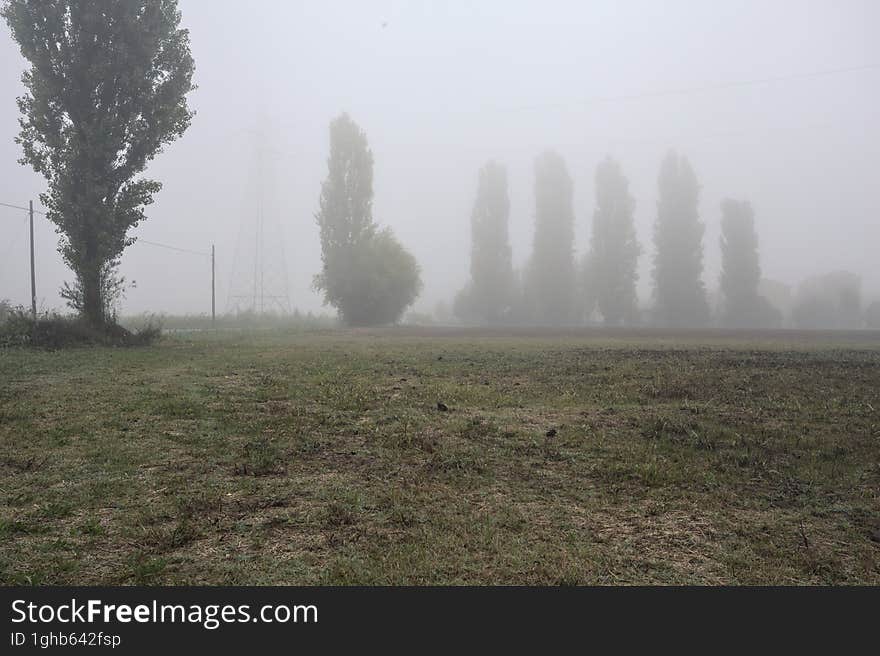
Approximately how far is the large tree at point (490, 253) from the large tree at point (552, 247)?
3649 mm

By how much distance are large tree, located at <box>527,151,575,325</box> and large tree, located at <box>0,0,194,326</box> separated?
184 feet

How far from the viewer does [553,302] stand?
7300 cm

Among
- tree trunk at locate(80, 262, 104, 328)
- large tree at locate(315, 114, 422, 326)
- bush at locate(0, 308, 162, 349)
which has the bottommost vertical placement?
bush at locate(0, 308, 162, 349)

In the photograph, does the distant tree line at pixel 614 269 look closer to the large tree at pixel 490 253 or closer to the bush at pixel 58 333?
the large tree at pixel 490 253

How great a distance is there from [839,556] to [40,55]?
1086 inches

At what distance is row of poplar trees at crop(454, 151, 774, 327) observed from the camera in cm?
7175

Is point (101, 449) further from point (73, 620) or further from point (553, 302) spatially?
point (553, 302)

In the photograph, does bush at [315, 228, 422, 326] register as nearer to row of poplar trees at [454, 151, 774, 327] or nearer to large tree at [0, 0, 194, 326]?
row of poplar trees at [454, 151, 774, 327]

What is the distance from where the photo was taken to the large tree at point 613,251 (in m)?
71.1

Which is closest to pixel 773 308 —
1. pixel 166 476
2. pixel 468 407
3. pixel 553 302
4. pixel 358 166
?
pixel 553 302

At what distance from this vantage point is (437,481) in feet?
22.2

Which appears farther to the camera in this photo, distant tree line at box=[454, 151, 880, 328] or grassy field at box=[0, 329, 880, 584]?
distant tree line at box=[454, 151, 880, 328]

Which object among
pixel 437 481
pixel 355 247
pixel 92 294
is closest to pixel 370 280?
pixel 355 247

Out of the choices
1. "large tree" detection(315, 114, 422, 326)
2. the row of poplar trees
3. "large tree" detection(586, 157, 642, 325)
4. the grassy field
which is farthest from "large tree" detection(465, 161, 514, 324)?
the grassy field
